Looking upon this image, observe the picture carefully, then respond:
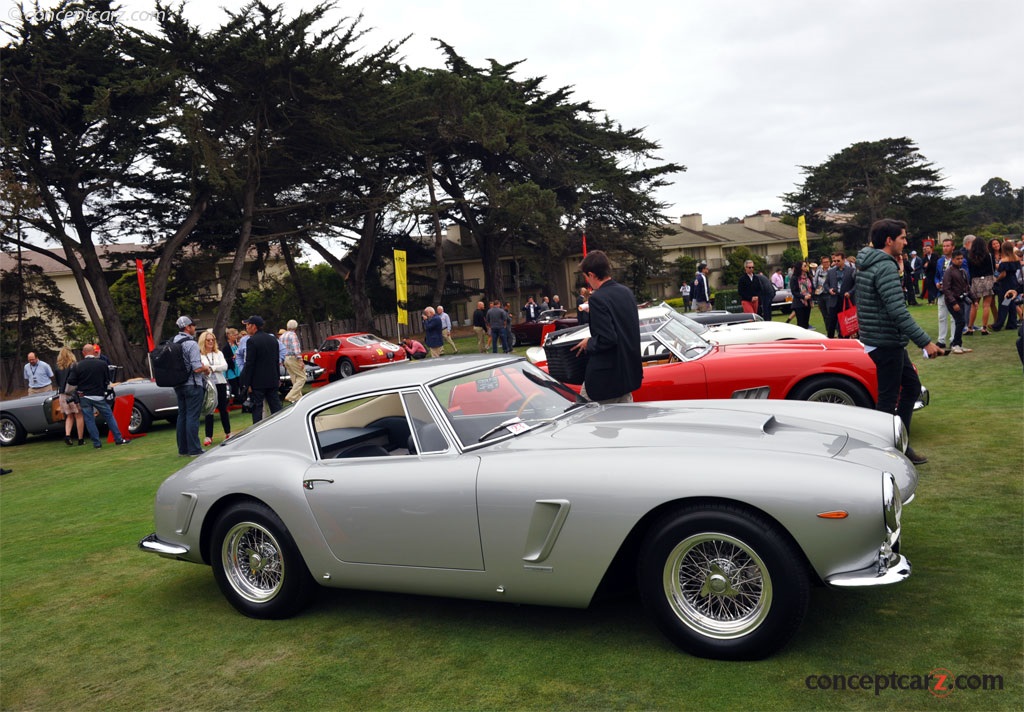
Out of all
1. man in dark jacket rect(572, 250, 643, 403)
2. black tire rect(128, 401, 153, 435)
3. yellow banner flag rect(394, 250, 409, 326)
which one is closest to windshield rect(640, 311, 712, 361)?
man in dark jacket rect(572, 250, 643, 403)

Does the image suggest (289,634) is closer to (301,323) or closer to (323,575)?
(323,575)

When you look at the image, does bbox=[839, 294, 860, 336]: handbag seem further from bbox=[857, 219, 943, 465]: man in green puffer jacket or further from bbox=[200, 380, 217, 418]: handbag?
bbox=[200, 380, 217, 418]: handbag

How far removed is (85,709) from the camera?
3.83 m

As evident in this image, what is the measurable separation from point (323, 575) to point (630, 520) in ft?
6.18

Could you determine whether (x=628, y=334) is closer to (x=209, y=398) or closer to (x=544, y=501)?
(x=544, y=501)

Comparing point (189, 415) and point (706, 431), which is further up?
point (706, 431)

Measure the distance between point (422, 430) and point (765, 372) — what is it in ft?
13.8

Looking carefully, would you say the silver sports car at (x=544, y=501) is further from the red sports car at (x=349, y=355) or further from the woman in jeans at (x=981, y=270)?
the red sports car at (x=349, y=355)

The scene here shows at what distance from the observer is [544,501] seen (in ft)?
12.5

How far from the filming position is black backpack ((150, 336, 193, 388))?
10414mm

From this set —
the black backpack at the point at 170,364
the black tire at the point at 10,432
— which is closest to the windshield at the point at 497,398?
the black backpack at the point at 170,364

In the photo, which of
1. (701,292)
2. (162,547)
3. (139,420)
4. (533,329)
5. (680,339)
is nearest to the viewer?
(162,547)

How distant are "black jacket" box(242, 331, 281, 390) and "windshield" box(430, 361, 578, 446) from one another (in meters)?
6.87

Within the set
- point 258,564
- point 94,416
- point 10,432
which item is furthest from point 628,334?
point 10,432
